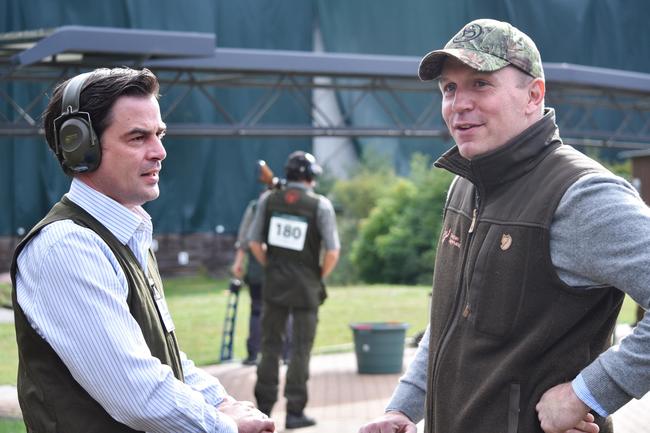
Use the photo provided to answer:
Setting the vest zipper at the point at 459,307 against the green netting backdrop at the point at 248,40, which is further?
the green netting backdrop at the point at 248,40

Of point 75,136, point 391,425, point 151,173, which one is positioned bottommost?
point 391,425

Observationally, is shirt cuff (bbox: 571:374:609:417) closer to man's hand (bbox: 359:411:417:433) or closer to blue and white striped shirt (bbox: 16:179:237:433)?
man's hand (bbox: 359:411:417:433)

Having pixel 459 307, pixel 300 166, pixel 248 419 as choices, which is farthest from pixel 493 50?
pixel 300 166

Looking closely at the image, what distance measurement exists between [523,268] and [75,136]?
47.2 inches

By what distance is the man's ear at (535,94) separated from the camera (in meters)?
3.00

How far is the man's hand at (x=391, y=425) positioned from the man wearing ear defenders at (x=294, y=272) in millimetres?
5270

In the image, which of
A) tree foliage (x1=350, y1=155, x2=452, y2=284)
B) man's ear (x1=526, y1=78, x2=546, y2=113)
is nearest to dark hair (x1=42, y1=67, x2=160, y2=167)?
man's ear (x1=526, y1=78, x2=546, y2=113)

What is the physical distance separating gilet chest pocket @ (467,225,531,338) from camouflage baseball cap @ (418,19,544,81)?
0.44 meters

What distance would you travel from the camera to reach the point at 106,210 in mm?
2805

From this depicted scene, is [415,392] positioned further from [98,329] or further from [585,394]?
[98,329]

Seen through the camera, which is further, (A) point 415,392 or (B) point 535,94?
(A) point 415,392

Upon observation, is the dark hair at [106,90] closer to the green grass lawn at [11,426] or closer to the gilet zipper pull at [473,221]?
the gilet zipper pull at [473,221]

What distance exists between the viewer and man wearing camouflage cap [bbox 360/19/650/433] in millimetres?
2676

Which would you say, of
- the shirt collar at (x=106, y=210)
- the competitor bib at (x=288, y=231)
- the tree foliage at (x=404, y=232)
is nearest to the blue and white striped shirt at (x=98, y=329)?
the shirt collar at (x=106, y=210)
